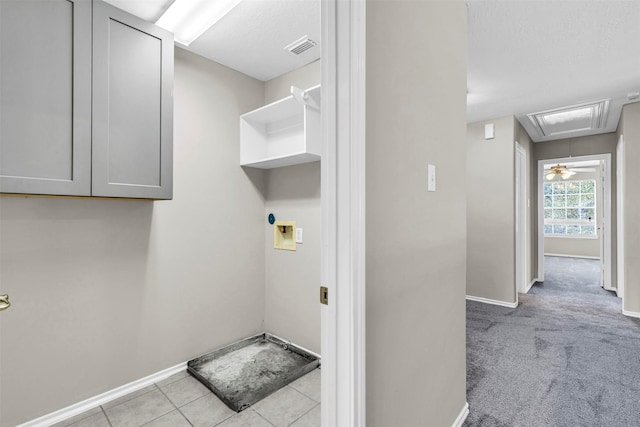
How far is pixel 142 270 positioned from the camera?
2.16 metres

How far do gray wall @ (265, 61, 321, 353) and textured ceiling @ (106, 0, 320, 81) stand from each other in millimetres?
176

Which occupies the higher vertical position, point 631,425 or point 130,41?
Answer: point 130,41

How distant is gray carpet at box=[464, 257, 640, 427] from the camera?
1.86m

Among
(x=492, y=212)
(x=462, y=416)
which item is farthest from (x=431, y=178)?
(x=492, y=212)

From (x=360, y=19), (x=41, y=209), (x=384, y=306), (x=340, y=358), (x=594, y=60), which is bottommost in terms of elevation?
(x=340, y=358)

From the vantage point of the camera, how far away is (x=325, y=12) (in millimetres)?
950

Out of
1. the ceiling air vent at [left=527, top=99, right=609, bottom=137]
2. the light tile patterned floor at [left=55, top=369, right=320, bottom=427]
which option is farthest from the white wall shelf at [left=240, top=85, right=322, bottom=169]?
the ceiling air vent at [left=527, top=99, right=609, bottom=137]

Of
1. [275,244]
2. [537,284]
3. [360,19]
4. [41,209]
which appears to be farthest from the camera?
[537,284]

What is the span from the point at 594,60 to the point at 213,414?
3.92m

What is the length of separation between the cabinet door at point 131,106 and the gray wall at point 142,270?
0.37 metres

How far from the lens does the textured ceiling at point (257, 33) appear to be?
1.86m

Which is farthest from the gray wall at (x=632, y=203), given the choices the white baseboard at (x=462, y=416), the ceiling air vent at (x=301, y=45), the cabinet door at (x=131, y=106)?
the cabinet door at (x=131, y=106)

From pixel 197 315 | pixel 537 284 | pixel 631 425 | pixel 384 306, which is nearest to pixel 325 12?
pixel 384 306

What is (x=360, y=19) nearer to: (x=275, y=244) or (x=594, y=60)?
(x=275, y=244)
